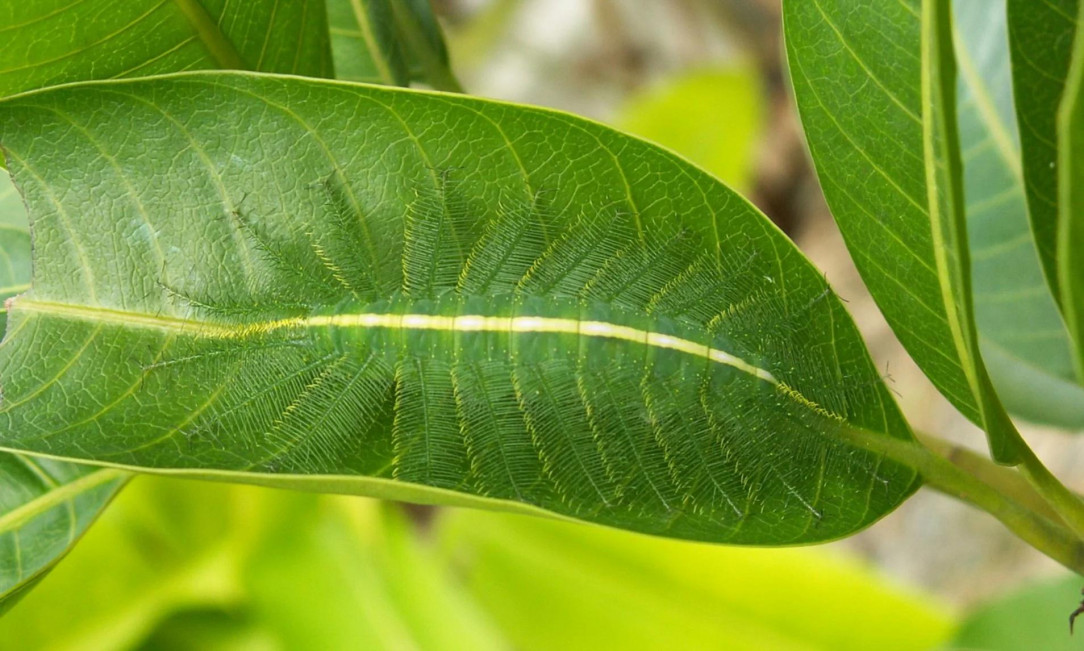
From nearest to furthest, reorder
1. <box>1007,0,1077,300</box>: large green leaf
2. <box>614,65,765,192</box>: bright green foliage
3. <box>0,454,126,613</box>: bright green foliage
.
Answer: <box>1007,0,1077,300</box>: large green leaf, <box>0,454,126,613</box>: bright green foliage, <box>614,65,765,192</box>: bright green foliage

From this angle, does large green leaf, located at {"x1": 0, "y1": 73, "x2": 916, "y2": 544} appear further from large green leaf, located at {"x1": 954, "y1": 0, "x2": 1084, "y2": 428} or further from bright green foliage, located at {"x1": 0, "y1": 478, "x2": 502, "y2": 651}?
bright green foliage, located at {"x1": 0, "y1": 478, "x2": 502, "y2": 651}

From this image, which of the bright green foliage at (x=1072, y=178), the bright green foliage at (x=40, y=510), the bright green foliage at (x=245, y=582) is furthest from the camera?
the bright green foliage at (x=245, y=582)

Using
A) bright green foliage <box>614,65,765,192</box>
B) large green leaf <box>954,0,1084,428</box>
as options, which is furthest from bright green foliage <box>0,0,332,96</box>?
bright green foliage <box>614,65,765,192</box>

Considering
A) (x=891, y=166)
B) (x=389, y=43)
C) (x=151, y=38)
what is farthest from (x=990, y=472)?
(x=151, y=38)

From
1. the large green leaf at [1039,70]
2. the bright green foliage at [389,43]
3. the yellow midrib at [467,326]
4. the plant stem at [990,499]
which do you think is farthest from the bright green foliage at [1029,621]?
the bright green foliage at [389,43]

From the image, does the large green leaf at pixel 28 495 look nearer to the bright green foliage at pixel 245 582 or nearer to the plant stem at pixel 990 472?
the bright green foliage at pixel 245 582

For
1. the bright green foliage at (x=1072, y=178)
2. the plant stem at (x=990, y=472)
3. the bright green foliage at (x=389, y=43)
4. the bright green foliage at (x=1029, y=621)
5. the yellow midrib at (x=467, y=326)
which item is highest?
the bright green foliage at (x=389, y=43)
